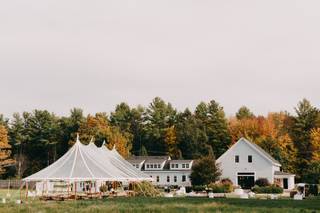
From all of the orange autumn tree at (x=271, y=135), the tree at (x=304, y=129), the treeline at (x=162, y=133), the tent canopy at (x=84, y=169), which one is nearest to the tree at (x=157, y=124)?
the treeline at (x=162, y=133)

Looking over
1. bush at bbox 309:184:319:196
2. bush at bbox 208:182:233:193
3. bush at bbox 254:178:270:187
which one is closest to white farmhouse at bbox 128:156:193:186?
bush at bbox 254:178:270:187

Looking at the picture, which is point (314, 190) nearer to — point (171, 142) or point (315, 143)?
point (315, 143)

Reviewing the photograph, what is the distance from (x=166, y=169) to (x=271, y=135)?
55.0 feet

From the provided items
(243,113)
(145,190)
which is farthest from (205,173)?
(243,113)

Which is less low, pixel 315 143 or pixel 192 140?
pixel 192 140

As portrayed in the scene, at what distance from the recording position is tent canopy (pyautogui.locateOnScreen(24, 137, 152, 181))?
43559 millimetres

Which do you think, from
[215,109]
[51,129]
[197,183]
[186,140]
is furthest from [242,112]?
[197,183]

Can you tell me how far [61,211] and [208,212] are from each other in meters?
6.99

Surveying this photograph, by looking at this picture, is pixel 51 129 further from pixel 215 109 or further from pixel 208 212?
pixel 208 212

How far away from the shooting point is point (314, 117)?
83.1m

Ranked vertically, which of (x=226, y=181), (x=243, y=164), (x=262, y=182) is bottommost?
(x=262, y=182)

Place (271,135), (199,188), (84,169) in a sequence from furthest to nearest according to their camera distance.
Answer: (271,135)
(199,188)
(84,169)

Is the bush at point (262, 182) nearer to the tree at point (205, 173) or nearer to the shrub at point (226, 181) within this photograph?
the shrub at point (226, 181)

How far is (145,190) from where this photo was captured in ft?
167
